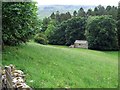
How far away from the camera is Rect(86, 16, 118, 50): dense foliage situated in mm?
36172

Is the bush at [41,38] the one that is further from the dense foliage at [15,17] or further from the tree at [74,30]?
the dense foliage at [15,17]

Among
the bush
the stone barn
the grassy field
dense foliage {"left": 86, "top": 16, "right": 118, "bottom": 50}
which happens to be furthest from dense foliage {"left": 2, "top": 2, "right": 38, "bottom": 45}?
the bush

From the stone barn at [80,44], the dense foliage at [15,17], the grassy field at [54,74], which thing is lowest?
the stone barn at [80,44]

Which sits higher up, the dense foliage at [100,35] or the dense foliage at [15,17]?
the dense foliage at [15,17]

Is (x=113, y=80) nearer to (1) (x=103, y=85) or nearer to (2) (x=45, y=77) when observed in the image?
(1) (x=103, y=85)

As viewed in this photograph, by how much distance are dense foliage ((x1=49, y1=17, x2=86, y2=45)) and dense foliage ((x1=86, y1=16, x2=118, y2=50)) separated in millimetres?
1176

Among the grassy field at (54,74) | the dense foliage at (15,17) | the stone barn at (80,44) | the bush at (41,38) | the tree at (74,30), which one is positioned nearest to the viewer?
the grassy field at (54,74)

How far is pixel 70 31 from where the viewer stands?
1406 inches

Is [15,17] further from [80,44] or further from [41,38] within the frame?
[41,38]

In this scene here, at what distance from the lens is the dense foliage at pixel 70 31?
117ft

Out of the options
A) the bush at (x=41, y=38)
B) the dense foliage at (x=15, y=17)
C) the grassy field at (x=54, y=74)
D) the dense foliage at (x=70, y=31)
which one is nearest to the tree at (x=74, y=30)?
the dense foliage at (x=70, y=31)

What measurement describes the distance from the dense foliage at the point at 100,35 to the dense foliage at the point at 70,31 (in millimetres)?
1176

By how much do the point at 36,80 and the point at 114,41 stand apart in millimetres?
26777

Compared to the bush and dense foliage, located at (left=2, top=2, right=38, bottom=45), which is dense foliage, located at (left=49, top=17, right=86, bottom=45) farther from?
dense foliage, located at (left=2, top=2, right=38, bottom=45)
